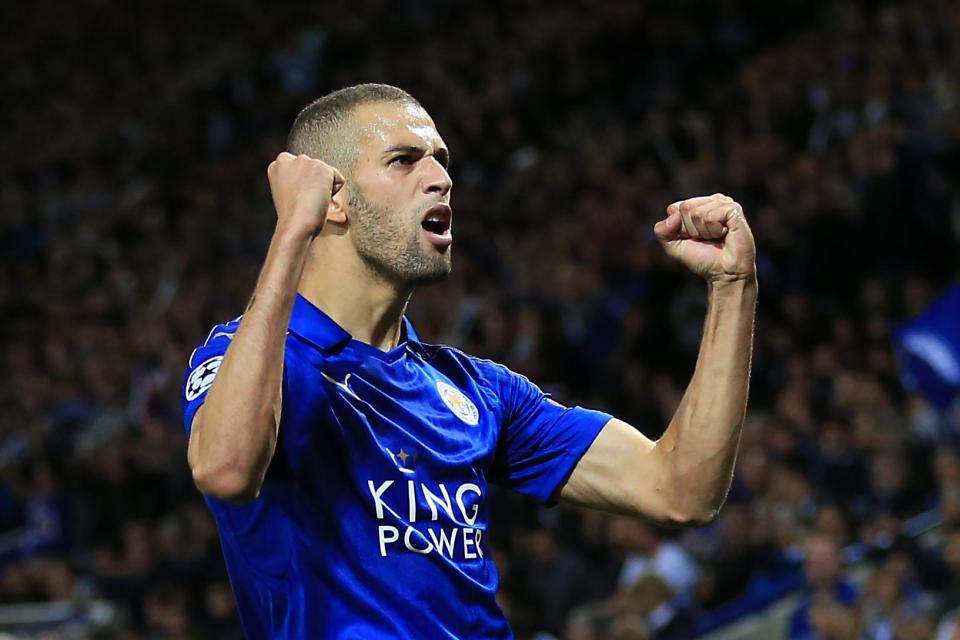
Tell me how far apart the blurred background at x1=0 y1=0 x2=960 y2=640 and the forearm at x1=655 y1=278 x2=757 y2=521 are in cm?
373

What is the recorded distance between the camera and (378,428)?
2955 millimetres

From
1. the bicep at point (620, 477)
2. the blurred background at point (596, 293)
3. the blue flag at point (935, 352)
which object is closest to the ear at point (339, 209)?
the bicep at point (620, 477)

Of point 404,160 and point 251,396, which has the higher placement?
point 404,160

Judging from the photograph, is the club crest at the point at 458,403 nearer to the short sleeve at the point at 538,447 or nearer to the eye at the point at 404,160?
the short sleeve at the point at 538,447

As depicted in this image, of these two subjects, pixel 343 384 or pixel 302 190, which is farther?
pixel 343 384

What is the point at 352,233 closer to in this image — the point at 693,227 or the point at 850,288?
the point at 693,227

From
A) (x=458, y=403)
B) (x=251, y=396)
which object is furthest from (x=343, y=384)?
(x=251, y=396)

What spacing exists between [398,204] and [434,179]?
0.10 m

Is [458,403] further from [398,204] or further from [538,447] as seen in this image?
[398,204]

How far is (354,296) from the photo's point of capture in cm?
312

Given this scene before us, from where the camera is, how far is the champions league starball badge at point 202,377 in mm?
2764

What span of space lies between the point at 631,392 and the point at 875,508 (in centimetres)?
205

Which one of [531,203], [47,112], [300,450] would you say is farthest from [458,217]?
[300,450]

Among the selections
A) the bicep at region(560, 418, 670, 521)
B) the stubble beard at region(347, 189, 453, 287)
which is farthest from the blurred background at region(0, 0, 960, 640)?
the stubble beard at region(347, 189, 453, 287)
